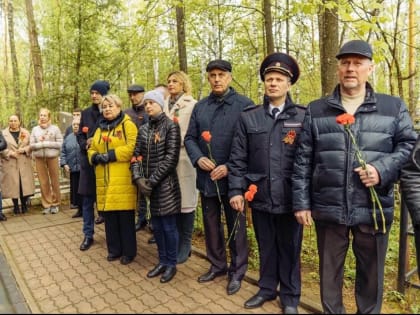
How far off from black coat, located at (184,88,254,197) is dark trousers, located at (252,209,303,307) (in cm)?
60

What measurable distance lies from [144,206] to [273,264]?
2801 millimetres

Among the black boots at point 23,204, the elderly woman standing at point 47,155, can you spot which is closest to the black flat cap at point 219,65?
the elderly woman standing at point 47,155

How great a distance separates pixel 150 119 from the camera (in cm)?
396

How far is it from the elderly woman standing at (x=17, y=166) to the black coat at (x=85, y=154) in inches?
101

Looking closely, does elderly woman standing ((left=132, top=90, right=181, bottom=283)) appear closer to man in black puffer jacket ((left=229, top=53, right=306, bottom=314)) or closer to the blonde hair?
the blonde hair

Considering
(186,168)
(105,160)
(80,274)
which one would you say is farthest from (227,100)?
(80,274)

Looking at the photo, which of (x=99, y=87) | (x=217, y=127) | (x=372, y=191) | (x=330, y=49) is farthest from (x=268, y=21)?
(x=372, y=191)

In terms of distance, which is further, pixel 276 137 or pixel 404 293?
pixel 404 293

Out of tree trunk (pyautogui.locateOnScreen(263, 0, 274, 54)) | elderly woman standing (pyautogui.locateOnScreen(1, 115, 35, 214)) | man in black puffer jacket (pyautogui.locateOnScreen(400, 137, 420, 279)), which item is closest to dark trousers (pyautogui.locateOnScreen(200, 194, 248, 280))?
man in black puffer jacket (pyautogui.locateOnScreen(400, 137, 420, 279))

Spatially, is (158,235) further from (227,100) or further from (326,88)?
(326,88)

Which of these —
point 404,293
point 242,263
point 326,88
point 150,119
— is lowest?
point 404,293

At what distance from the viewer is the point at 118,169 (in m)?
4.23

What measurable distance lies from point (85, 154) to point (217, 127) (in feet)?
7.69

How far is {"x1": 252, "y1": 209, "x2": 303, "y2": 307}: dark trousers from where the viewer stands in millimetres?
3211
